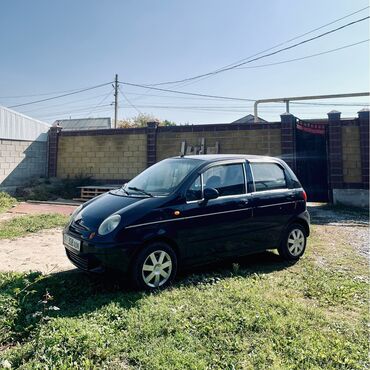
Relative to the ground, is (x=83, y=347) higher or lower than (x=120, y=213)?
lower

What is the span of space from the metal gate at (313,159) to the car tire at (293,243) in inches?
270

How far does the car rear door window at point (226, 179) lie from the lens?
4496 mm

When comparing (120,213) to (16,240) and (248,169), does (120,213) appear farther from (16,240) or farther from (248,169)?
(16,240)

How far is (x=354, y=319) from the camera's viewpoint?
130 inches

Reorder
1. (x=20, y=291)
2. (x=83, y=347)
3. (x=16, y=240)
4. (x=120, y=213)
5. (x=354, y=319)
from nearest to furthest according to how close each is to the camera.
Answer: (x=83, y=347), (x=354, y=319), (x=20, y=291), (x=120, y=213), (x=16, y=240)

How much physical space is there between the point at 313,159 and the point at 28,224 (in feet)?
30.6

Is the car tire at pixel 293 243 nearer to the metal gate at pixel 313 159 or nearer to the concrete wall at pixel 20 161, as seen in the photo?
the metal gate at pixel 313 159

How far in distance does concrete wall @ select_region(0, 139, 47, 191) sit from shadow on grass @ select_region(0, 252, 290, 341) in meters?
10.8

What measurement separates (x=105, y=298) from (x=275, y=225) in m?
2.69

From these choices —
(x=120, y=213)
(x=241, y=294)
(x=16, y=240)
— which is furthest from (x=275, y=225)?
(x=16, y=240)

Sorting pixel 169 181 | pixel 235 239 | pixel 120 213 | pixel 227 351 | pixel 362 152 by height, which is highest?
pixel 362 152

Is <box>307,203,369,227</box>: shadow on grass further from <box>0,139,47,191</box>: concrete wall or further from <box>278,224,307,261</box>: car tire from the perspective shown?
<box>0,139,47,191</box>: concrete wall

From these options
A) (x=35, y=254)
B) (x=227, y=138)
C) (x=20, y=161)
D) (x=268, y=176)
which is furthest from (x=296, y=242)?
(x=20, y=161)

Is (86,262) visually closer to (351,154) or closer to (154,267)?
(154,267)
